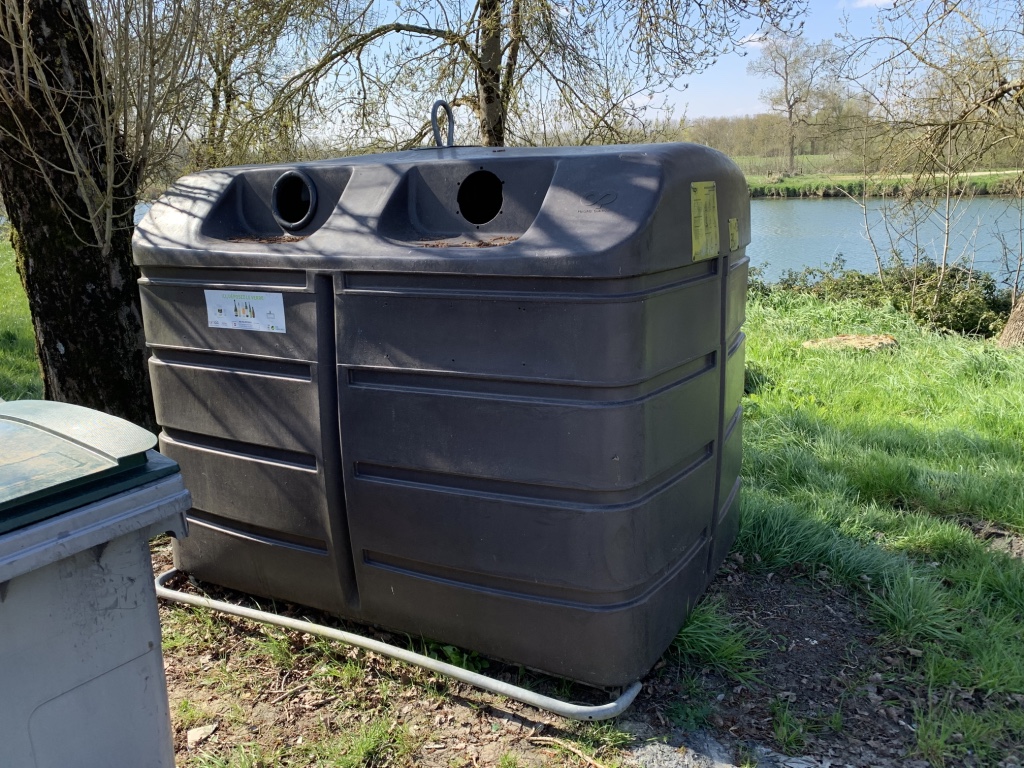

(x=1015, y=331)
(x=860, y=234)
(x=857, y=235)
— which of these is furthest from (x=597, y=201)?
(x=857, y=235)

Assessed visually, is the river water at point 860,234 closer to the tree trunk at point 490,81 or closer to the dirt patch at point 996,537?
the tree trunk at point 490,81

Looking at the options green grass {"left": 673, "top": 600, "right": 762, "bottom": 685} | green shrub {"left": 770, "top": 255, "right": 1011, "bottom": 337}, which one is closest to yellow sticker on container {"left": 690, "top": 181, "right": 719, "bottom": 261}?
green grass {"left": 673, "top": 600, "right": 762, "bottom": 685}

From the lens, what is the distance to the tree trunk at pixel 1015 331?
24.3ft

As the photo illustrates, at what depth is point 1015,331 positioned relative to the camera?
7508mm

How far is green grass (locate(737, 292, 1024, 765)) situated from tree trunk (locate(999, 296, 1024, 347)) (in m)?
0.98

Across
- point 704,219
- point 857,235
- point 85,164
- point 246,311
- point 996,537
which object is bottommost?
point 996,537

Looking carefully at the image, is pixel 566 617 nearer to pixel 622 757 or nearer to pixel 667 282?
pixel 622 757

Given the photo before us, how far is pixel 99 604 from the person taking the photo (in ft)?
5.30

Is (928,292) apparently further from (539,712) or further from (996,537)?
(539,712)

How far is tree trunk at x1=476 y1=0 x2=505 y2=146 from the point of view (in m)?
7.46

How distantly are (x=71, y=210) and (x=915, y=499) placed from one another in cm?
400

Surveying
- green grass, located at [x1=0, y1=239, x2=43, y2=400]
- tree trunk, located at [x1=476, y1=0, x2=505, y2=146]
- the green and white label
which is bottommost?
green grass, located at [x1=0, y1=239, x2=43, y2=400]

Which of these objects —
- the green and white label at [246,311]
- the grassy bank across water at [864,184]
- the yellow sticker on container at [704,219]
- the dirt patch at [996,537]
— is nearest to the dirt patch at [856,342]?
the grassy bank across water at [864,184]

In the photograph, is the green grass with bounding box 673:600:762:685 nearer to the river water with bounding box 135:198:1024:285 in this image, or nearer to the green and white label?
the green and white label
